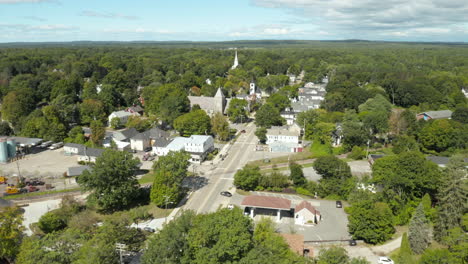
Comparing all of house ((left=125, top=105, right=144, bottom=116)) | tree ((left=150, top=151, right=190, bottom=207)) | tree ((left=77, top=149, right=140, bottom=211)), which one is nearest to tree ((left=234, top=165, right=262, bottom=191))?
tree ((left=150, top=151, right=190, bottom=207))

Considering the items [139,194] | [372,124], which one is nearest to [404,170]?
[372,124]

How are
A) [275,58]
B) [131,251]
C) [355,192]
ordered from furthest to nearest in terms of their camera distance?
[275,58] < [355,192] < [131,251]

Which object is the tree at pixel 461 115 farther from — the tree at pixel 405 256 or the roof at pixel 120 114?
the roof at pixel 120 114

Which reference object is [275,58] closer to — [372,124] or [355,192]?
[372,124]

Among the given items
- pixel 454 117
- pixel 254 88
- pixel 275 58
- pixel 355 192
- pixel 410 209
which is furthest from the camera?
pixel 275 58

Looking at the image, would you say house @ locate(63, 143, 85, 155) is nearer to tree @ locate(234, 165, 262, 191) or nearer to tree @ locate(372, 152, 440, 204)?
tree @ locate(234, 165, 262, 191)

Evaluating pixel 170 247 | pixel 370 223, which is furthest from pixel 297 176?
pixel 170 247
